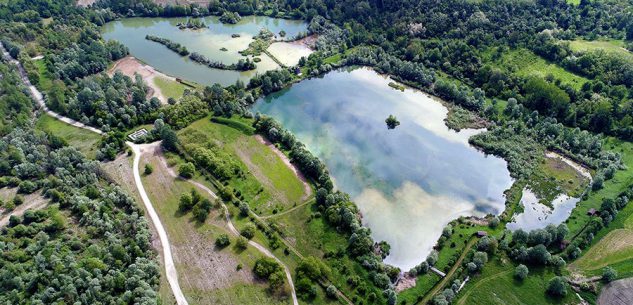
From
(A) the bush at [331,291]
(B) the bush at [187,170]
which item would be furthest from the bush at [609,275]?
(B) the bush at [187,170]

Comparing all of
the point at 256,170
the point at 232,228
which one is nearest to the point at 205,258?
the point at 232,228

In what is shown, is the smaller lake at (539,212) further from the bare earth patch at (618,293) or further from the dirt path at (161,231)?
the dirt path at (161,231)

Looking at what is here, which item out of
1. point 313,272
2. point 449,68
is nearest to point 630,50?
point 449,68

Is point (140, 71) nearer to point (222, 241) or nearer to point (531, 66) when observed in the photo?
point (222, 241)

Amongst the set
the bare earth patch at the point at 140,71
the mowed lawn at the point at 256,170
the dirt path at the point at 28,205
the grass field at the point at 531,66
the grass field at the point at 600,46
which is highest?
the grass field at the point at 600,46

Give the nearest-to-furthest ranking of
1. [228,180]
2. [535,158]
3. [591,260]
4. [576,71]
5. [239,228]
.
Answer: [591,260]
[239,228]
[228,180]
[535,158]
[576,71]

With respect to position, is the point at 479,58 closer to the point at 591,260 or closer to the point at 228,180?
the point at 591,260
